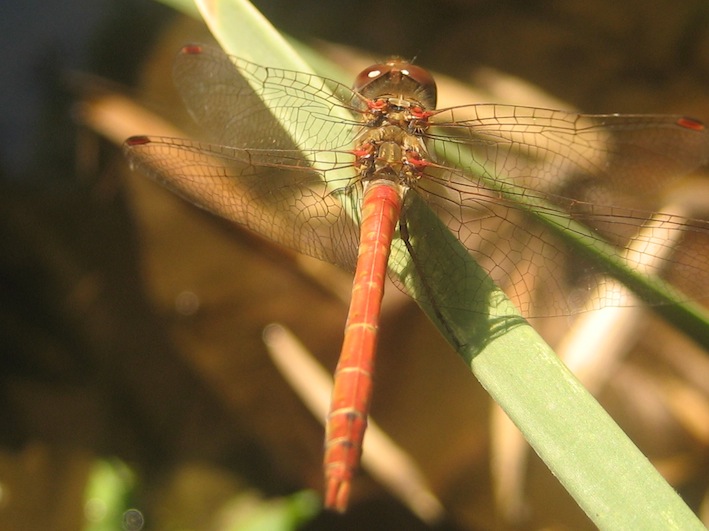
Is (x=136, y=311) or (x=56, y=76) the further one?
(x=56, y=76)

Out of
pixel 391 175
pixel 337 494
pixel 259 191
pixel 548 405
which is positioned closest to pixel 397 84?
pixel 391 175

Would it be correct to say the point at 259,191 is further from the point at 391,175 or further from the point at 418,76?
the point at 418,76

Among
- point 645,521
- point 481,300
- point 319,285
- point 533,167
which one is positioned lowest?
point 645,521

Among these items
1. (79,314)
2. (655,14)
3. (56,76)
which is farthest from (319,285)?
(655,14)

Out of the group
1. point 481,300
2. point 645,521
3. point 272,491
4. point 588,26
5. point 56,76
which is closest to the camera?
point 645,521

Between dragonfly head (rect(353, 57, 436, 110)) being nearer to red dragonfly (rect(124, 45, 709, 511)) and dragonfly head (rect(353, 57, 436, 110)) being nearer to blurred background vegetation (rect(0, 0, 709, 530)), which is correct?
red dragonfly (rect(124, 45, 709, 511))

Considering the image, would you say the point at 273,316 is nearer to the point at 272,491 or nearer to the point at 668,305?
the point at 272,491
